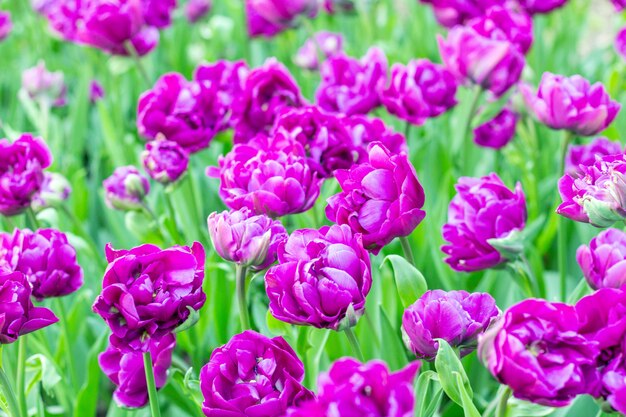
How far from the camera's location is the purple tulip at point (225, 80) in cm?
142

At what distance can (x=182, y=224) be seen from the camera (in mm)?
1552

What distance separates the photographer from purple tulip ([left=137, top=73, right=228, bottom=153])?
137 cm

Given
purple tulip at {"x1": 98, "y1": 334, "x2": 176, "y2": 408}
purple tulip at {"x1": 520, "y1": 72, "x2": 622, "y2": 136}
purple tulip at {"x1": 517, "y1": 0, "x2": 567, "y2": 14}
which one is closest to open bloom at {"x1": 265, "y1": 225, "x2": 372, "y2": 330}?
purple tulip at {"x1": 98, "y1": 334, "x2": 176, "y2": 408}

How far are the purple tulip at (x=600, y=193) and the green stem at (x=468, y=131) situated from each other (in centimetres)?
62

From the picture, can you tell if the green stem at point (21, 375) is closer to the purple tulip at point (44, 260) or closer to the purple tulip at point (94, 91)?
the purple tulip at point (44, 260)

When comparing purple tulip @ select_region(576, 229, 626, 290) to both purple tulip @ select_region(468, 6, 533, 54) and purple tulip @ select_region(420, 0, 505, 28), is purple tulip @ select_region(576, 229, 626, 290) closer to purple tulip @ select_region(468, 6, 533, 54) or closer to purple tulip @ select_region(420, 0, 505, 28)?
purple tulip @ select_region(468, 6, 533, 54)

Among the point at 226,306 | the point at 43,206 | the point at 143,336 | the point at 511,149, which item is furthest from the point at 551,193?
the point at 143,336

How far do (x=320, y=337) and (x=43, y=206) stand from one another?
23.8 inches

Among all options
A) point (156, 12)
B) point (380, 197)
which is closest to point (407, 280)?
point (380, 197)

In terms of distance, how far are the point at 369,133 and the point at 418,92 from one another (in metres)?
0.24

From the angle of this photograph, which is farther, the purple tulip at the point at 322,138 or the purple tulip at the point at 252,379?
the purple tulip at the point at 322,138

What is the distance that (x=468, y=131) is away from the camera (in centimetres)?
156

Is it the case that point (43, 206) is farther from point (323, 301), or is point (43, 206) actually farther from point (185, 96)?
point (323, 301)

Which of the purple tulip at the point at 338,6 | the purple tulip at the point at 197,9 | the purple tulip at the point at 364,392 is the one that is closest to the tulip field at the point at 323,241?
the purple tulip at the point at 364,392
